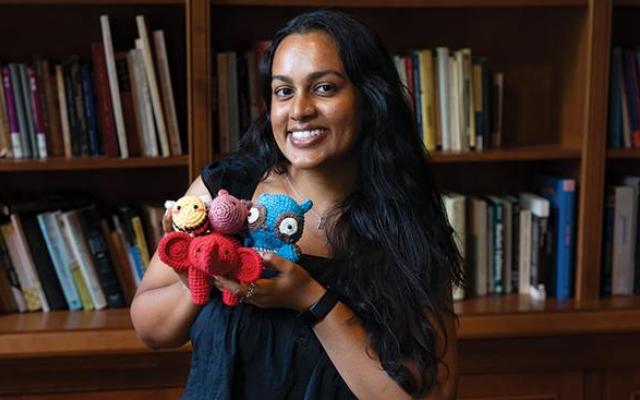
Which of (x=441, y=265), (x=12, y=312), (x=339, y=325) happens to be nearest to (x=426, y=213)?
(x=441, y=265)

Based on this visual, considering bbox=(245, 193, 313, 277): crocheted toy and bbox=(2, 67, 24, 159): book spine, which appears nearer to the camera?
bbox=(245, 193, 313, 277): crocheted toy

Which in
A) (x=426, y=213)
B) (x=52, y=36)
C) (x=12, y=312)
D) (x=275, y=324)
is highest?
(x=52, y=36)

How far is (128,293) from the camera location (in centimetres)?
205

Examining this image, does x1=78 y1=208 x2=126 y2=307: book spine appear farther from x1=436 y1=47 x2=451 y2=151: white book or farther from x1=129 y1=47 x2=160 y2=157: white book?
x1=436 y1=47 x2=451 y2=151: white book

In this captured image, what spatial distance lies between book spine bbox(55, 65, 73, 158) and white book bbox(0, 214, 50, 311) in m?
0.20

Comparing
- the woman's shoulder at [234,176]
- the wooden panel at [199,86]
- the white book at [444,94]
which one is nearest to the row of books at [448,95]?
the white book at [444,94]

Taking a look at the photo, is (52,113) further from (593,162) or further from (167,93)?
(593,162)

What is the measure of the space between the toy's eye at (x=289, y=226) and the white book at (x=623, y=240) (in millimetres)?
1250

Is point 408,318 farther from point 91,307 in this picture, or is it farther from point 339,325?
point 91,307

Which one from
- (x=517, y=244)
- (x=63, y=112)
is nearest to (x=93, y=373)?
(x=63, y=112)

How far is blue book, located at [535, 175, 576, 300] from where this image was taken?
2.08m

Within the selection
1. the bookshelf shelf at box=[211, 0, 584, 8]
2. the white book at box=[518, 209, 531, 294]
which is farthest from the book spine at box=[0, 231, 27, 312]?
the white book at box=[518, 209, 531, 294]

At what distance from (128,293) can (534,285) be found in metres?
1.01

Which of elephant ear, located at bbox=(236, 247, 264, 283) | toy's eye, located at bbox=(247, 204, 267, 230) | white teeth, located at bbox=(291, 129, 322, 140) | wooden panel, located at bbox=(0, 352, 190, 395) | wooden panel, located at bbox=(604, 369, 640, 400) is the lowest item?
wooden panel, located at bbox=(604, 369, 640, 400)
